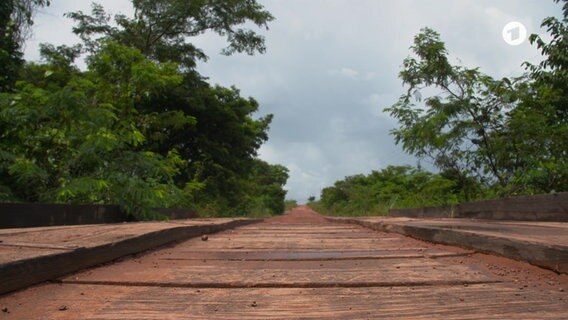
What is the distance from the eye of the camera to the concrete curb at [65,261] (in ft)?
5.85

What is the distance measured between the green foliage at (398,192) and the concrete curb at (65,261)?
806 centimetres

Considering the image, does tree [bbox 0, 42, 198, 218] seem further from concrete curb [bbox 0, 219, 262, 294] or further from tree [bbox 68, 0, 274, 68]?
tree [bbox 68, 0, 274, 68]

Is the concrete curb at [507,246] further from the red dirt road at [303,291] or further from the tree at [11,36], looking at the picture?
the tree at [11,36]

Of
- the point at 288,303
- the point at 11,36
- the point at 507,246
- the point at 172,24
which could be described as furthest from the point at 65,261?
the point at 172,24

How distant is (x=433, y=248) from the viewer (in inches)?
140

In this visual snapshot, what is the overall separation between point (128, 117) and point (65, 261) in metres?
7.57

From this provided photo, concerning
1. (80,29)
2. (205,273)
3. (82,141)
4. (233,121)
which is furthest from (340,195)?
(205,273)

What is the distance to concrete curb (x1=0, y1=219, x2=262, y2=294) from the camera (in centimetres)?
178

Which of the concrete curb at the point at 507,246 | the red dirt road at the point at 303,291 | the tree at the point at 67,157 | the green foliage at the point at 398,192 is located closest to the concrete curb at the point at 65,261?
the red dirt road at the point at 303,291

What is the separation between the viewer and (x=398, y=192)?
20844 millimetres

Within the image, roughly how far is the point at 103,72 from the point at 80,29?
269 inches

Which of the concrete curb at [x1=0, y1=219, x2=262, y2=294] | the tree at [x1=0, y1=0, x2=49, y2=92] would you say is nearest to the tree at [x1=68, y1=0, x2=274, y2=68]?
the tree at [x1=0, y1=0, x2=49, y2=92]

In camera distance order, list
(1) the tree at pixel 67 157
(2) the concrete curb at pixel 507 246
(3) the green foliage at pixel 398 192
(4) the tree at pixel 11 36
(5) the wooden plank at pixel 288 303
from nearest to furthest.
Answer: (5) the wooden plank at pixel 288 303 → (2) the concrete curb at pixel 507 246 → (1) the tree at pixel 67 157 → (4) the tree at pixel 11 36 → (3) the green foliage at pixel 398 192

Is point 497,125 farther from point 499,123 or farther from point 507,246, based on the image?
point 507,246
